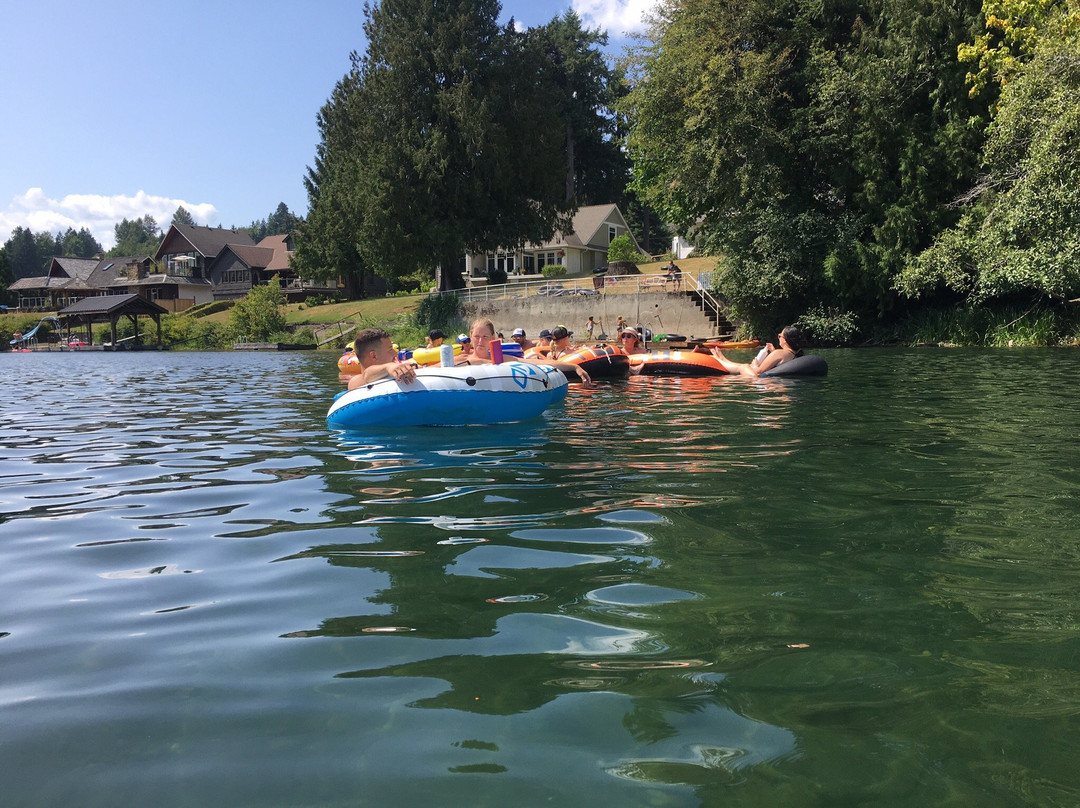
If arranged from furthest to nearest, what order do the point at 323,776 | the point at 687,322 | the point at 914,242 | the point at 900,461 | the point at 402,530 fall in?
the point at 687,322, the point at 914,242, the point at 900,461, the point at 402,530, the point at 323,776

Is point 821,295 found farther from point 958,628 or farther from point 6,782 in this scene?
point 6,782

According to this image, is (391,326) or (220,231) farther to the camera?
(220,231)

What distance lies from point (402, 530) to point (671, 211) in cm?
3090

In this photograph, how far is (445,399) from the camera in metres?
8.30

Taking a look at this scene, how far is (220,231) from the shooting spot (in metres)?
79.1

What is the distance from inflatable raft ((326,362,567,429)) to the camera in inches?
325

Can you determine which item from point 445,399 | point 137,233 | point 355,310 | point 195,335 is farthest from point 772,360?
point 137,233

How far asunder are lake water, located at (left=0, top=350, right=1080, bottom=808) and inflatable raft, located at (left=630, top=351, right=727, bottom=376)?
8.08 meters

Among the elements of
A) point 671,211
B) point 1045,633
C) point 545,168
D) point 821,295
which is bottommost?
point 1045,633

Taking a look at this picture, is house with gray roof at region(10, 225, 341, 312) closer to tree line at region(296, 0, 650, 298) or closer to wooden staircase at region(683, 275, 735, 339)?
A: tree line at region(296, 0, 650, 298)

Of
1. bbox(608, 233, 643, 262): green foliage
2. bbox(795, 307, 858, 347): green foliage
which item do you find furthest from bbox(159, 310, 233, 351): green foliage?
bbox(795, 307, 858, 347): green foliage

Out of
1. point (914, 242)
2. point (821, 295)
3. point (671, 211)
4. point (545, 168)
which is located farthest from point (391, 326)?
point (914, 242)

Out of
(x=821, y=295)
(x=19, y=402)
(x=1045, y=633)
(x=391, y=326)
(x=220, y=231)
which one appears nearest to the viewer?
(x=1045, y=633)

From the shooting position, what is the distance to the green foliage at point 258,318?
167ft
